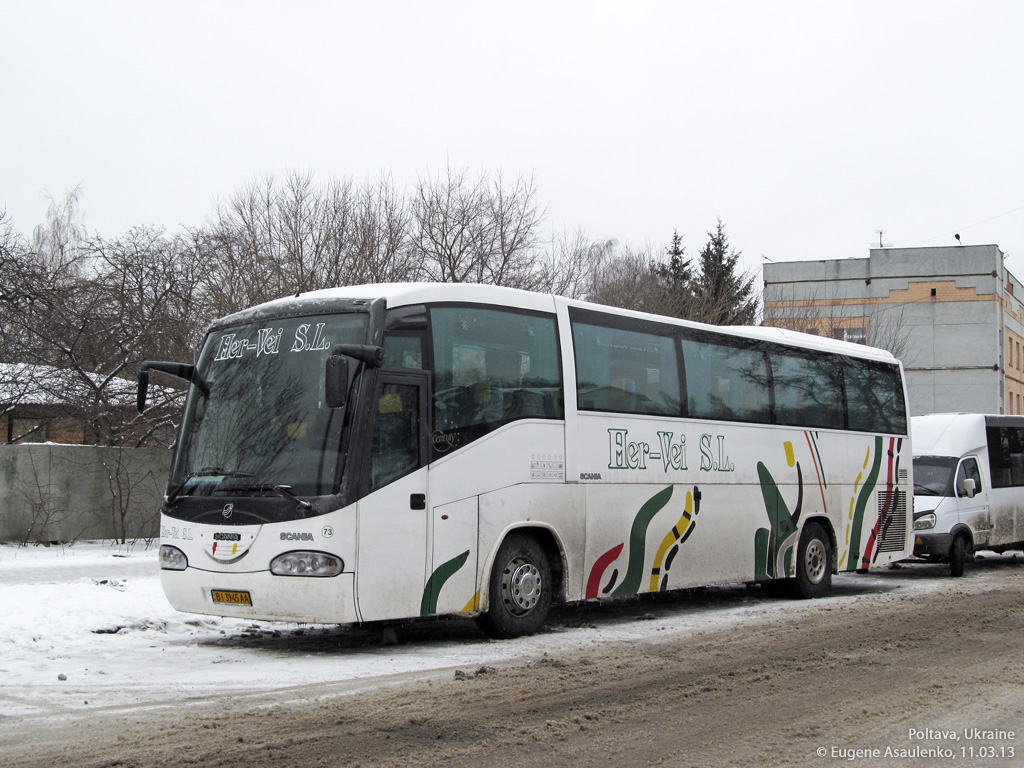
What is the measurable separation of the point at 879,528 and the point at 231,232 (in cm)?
1853

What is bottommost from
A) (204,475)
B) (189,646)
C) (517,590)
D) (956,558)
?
(956,558)

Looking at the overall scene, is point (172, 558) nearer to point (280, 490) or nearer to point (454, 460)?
point (280, 490)

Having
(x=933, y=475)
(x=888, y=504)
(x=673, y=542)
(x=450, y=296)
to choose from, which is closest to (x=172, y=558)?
(x=450, y=296)

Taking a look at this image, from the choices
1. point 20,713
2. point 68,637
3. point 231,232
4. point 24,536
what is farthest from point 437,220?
point 20,713

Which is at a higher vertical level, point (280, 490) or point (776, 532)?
point (280, 490)

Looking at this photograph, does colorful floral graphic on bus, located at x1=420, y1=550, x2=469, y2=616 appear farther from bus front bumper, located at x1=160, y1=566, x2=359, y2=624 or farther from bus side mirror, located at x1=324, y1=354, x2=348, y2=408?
bus side mirror, located at x1=324, y1=354, x2=348, y2=408

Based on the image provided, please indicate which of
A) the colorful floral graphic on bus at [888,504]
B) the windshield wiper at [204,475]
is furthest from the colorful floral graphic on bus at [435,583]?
the colorful floral graphic on bus at [888,504]

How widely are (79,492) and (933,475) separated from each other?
50.3ft

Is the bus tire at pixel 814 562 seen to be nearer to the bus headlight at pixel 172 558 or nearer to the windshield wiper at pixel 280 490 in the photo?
the windshield wiper at pixel 280 490

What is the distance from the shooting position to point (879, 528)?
52.8 ft

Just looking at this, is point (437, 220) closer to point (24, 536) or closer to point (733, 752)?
point (24, 536)

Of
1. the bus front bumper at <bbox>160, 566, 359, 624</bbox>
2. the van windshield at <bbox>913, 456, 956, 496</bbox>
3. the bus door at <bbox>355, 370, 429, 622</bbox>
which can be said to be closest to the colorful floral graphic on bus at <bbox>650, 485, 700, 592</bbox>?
the bus door at <bbox>355, 370, 429, 622</bbox>

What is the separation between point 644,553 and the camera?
39.2 feet

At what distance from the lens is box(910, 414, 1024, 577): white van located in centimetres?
1819
